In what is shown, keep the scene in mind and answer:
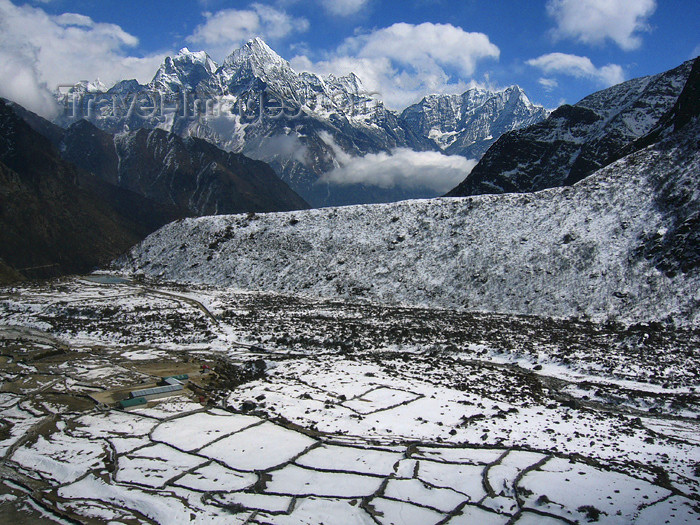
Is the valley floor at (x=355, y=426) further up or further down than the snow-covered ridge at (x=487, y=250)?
further down

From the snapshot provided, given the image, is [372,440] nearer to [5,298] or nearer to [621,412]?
[621,412]

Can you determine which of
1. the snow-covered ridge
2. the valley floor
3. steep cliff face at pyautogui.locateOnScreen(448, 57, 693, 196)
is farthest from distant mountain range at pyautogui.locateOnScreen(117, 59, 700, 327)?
steep cliff face at pyautogui.locateOnScreen(448, 57, 693, 196)

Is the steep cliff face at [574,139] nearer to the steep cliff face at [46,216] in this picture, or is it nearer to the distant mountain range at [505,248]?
the distant mountain range at [505,248]

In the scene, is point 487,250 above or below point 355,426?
above

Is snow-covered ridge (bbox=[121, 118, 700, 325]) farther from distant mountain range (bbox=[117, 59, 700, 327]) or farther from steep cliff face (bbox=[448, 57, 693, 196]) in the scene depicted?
steep cliff face (bbox=[448, 57, 693, 196])

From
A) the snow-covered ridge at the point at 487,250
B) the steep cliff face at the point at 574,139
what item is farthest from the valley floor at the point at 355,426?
the steep cliff face at the point at 574,139

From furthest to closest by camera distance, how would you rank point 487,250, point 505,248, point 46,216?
point 46,216 → point 487,250 → point 505,248

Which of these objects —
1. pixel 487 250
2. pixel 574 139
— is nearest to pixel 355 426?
pixel 487 250

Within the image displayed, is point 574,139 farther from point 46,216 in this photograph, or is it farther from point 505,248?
point 46,216
